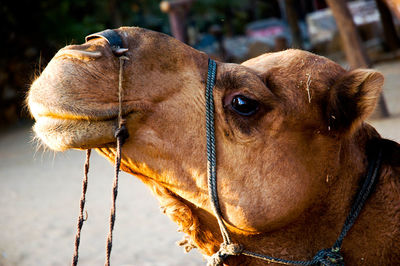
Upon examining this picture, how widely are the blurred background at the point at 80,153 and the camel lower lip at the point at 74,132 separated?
Answer: 206 millimetres

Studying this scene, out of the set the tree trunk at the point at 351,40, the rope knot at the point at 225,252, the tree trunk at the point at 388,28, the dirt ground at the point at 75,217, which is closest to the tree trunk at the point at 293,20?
the tree trunk at the point at 388,28

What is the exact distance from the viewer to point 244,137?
7.02ft

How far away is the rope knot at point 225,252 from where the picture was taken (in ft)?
7.13

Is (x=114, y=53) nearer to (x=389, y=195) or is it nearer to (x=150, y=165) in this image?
(x=150, y=165)

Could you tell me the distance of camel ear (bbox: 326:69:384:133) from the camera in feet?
7.04

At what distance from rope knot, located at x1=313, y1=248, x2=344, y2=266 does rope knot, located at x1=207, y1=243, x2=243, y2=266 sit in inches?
14.0

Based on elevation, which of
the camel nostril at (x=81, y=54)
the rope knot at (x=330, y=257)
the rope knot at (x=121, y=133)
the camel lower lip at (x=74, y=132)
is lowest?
the rope knot at (x=330, y=257)

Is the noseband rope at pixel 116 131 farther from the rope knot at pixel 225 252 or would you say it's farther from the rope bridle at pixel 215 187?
the rope knot at pixel 225 252

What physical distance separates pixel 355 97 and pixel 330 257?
2.37ft

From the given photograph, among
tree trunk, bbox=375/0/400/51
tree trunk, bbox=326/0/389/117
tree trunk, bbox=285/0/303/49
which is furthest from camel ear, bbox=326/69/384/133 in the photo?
tree trunk, bbox=285/0/303/49

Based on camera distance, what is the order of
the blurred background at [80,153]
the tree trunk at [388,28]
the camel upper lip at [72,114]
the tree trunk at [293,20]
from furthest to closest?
the tree trunk at [293,20] < the tree trunk at [388,28] < the blurred background at [80,153] < the camel upper lip at [72,114]

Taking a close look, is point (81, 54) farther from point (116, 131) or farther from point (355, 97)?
point (355, 97)

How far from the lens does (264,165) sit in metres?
2.12

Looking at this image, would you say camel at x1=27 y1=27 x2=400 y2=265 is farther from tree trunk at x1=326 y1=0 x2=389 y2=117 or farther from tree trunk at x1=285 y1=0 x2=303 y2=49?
tree trunk at x1=285 y1=0 x2=303 y2=49
